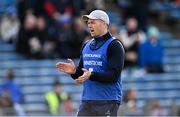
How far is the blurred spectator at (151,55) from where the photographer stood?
17516 mm

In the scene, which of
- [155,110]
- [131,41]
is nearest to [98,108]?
[155,110]

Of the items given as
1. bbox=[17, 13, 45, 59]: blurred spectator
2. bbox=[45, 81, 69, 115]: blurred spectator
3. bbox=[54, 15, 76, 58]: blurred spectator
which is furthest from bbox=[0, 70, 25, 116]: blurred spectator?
bbox=[54, 15, 76, 58]: blurred spectator

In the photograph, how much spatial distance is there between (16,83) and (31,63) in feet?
2.83

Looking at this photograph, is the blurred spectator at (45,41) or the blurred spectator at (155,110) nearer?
the blurred spectator at (155,110)

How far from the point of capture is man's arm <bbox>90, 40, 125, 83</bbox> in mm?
9164

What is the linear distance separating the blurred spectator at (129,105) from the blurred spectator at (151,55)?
179cm

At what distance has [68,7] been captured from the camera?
18.2 m

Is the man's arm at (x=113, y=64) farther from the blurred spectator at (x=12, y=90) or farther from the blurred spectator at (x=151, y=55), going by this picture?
the blurred spectator at (x=151, y=55)

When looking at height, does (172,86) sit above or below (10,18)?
below

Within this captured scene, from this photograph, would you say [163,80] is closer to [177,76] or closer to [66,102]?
[177,76]

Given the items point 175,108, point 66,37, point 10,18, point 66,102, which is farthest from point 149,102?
point 10,18

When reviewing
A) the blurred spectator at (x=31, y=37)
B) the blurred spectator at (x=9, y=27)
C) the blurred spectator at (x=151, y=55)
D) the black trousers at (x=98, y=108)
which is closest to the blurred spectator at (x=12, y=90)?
the blurred spectator at (x=31, y=37)

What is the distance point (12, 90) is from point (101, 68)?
276 inches

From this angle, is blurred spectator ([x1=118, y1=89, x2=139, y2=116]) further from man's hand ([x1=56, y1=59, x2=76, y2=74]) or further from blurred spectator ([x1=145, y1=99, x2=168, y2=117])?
man's hand ([x1=56, y1=59, x2=76, y2=74])
